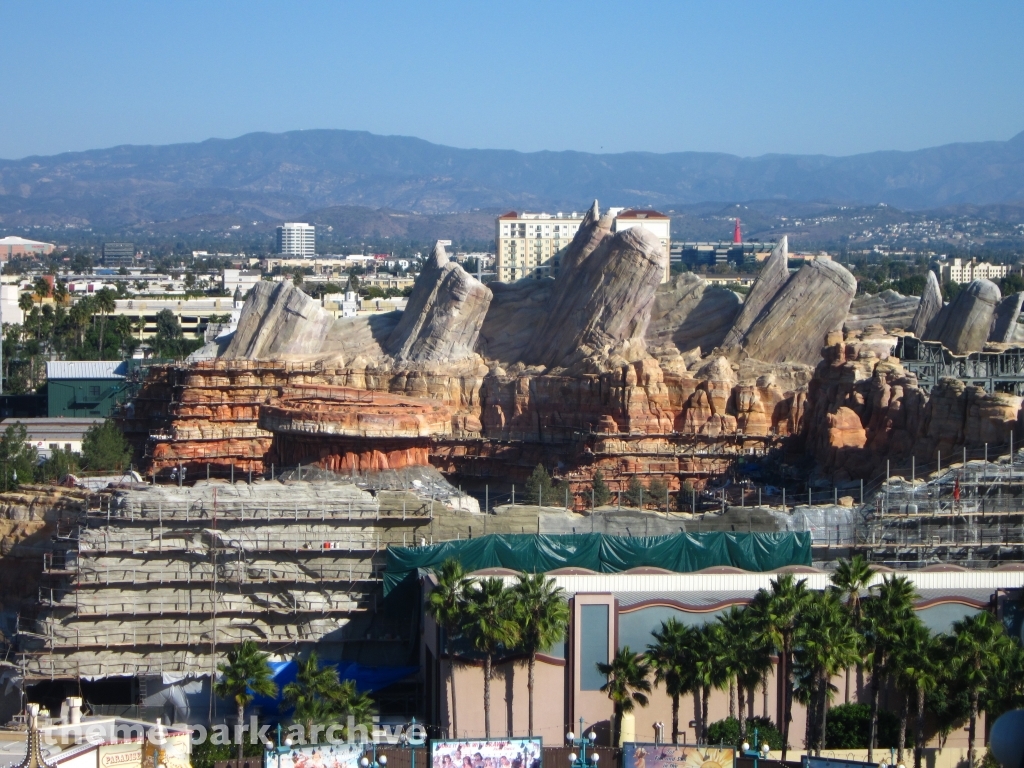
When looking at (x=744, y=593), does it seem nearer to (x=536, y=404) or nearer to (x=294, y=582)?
(x=294, y=582)

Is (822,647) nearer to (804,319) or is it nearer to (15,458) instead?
(15,458)

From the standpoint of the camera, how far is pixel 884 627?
34.0 meters

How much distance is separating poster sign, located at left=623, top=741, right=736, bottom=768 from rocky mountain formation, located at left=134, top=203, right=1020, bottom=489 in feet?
88.9

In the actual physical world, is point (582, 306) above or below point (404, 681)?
above

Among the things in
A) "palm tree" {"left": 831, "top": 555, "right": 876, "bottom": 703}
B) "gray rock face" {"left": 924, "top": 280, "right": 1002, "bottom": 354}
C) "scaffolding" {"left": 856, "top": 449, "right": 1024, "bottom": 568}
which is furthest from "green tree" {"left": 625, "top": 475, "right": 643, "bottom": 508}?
"palm tree" {"left": 831, "top": 555, "right": 876, "bottom": 703}

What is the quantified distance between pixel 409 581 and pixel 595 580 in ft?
16.9

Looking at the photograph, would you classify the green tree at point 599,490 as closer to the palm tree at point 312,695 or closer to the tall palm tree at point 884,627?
the tall palm tree at point 884,627

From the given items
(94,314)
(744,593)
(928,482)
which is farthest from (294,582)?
(94,314)

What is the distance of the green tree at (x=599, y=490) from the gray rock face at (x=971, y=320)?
14431 millimetres

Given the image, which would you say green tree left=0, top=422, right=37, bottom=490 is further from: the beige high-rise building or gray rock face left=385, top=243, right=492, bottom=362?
the beige high-rise building

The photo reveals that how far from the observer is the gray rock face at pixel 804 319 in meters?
74.1

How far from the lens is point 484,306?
76.6 meters

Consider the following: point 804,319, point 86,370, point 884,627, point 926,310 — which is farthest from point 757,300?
point 884,627

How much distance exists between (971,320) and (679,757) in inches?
1655
